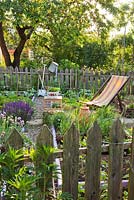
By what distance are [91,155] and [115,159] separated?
0.18 meters

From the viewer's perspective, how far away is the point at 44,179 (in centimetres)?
205

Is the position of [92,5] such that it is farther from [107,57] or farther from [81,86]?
[81,86]

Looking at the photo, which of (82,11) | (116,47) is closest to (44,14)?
(82,11)

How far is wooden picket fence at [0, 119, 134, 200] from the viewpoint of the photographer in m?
2.06

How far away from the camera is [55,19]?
11.8 m

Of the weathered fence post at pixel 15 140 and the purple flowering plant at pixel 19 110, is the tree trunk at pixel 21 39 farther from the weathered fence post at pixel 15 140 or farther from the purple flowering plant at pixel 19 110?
the weathered fence post at pixel 15 140

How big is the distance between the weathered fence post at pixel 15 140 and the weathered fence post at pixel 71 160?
0.96ft

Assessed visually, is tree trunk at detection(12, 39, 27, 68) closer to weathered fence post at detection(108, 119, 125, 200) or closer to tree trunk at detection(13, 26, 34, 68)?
tree trunk at detection(13, 26, 34, 68)

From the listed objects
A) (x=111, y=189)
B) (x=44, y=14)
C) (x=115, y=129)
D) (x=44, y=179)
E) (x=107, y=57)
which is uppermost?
(x=44, y=14)

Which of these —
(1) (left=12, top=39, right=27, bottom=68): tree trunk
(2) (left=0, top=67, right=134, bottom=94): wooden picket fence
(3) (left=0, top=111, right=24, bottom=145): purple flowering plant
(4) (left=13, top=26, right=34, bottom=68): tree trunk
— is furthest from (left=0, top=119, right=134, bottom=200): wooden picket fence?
(1) (left=12, top=39, right=27, bottom=68): tree trunk

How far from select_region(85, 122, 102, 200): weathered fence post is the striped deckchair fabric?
3937 mm

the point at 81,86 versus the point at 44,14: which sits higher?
the point at 44,14

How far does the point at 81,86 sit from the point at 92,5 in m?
4.48

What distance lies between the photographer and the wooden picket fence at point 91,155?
2061 mm
